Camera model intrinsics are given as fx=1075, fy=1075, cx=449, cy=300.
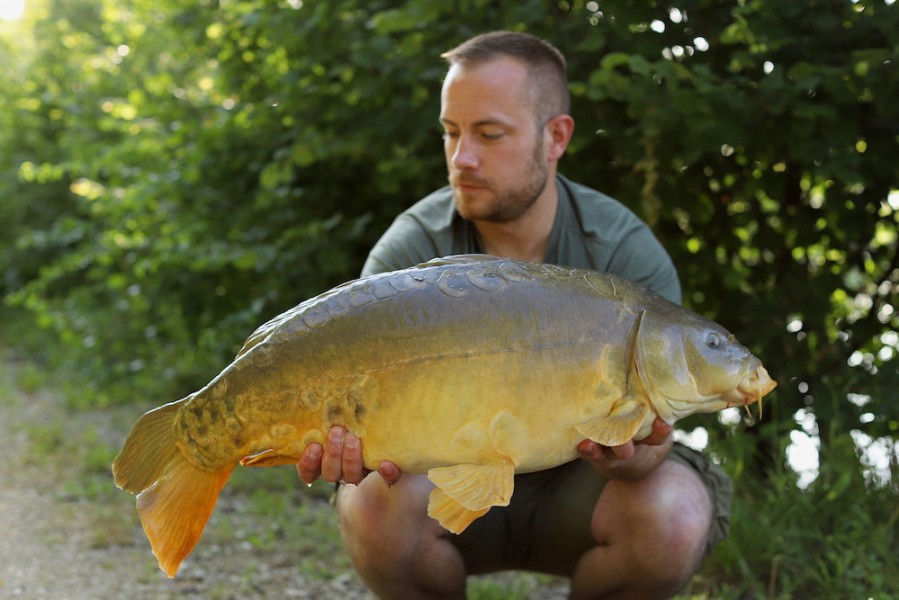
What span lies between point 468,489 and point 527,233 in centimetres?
81

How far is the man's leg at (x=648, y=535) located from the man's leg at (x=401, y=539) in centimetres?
28

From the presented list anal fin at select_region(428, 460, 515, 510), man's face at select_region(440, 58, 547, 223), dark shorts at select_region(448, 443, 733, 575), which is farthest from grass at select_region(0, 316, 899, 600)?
anal fin at select_region(428, 460, 515, 510)

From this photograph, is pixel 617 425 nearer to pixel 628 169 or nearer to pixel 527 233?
pixel 527 233

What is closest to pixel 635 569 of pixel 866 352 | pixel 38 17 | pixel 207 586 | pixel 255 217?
pixel 207 586

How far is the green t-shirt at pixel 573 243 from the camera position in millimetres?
2152

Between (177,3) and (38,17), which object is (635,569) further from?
(38,17)

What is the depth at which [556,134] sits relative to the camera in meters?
2.29

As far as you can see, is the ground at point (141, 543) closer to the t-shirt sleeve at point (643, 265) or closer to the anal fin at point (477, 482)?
the t-shirt sleeve at point (643, 265)

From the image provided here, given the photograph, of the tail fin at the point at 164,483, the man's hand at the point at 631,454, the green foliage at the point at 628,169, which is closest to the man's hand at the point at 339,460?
the tail fin at the point at 164,483

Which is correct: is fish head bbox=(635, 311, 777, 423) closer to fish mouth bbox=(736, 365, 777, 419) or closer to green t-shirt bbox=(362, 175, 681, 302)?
fish mouth bbox=(736, 365, 777, 419)

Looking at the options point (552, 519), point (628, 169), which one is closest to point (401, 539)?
point (552, 519)

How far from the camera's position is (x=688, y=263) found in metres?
3.21

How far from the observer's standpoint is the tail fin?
62.6 inches

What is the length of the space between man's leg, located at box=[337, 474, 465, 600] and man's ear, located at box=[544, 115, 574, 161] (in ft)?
2.45
